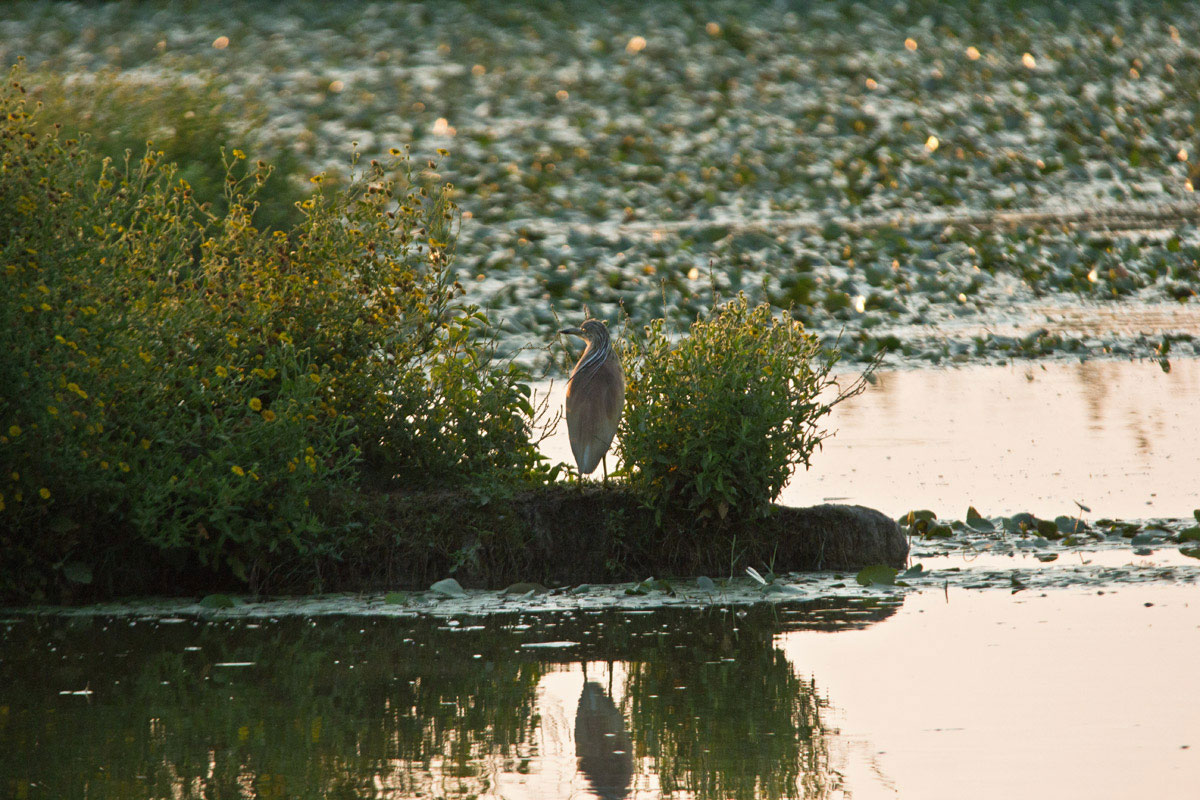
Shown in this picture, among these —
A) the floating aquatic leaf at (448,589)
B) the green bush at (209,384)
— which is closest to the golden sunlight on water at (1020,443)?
the green bush at (209,384)

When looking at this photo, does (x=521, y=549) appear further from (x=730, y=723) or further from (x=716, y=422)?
(x=730, y=723)

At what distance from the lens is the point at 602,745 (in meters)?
6.33

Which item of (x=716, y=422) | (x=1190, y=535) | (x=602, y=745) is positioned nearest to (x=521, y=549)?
(x=716, y=422)

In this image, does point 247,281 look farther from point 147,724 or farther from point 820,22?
point 820,22

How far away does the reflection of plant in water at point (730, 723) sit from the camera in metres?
5.85

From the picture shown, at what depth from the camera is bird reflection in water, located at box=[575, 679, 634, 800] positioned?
5871 mm

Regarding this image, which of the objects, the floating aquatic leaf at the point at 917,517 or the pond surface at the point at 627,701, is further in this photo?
the floating aquatic leaf at the point at 917,517

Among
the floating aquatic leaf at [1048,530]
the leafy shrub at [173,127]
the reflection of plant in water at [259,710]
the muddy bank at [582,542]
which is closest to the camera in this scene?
the reflection of plant in water at [259,710]

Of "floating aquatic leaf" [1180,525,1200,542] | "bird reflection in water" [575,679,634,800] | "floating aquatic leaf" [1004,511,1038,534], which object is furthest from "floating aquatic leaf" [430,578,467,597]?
"floating aquatic leaf" [1180,525,1200,542]

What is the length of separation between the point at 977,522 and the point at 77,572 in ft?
15.2

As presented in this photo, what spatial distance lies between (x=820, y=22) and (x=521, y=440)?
803 inches

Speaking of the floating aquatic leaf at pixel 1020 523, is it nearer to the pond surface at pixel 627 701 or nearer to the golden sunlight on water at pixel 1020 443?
the golden sunlight on water at pixel 1020 443

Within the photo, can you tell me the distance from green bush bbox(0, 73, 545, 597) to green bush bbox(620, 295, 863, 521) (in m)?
0.75

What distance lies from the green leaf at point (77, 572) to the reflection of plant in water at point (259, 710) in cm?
39
